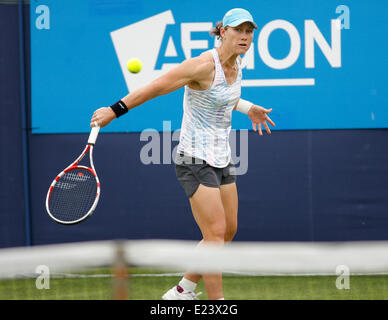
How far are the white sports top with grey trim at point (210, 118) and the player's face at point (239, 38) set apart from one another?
10 cm

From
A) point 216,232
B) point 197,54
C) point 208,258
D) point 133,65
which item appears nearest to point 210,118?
point 216,232

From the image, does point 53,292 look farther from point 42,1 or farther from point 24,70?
point 42,1

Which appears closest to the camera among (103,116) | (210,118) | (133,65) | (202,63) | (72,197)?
(103,116)

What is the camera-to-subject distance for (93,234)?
197 inches

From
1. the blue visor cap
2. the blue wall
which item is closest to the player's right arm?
the blue visor cap

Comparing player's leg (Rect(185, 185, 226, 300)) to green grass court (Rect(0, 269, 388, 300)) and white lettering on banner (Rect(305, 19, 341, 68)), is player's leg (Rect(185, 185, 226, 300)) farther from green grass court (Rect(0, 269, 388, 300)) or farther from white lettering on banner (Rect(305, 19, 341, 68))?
white lettering on banner (Rect(305, 19, 341, 68))

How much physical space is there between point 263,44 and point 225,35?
4.92 ft

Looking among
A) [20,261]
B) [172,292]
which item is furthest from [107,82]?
[20,261]

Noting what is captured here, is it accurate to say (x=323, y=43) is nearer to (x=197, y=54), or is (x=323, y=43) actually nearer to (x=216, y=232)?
(x=197, y=54)

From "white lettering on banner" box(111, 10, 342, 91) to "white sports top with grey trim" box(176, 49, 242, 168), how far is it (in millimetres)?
1440

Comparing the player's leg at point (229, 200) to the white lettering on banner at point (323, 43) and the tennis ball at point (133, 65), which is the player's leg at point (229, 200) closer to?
the tennis ball at point (133, 65)

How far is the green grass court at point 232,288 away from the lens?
4121 mm

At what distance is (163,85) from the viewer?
3.21 m

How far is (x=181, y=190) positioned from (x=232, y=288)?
36.0 inches
